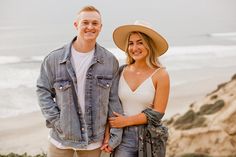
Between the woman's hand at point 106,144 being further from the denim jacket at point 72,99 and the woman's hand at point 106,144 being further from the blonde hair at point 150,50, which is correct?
the blonde hair at point 150,50

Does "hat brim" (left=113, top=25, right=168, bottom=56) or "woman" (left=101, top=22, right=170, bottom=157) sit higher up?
"hat brim" (left=113, top=25, right=168, bottom=56)

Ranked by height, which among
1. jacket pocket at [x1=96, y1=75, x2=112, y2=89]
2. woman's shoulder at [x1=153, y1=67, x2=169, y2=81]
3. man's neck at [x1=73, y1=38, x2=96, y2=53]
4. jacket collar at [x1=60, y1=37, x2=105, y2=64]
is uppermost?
man's neck at [x1=73, y1=38, x2=96, y2=53]

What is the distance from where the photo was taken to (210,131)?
28.6 ft

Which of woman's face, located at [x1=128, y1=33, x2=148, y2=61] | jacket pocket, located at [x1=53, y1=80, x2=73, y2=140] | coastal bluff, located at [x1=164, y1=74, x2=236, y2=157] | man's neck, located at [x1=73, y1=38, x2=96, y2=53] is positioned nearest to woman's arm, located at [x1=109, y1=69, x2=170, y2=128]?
woman's face, located at [x1=128, y1=33, x2=148, y2=61]

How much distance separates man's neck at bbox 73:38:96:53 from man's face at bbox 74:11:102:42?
0.14 ft

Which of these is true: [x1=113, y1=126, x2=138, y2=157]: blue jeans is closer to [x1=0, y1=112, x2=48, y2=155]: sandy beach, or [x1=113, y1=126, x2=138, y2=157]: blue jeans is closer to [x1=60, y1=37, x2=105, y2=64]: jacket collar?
[x1=60, y1=37, x2=105, y2=64]: jacket collar

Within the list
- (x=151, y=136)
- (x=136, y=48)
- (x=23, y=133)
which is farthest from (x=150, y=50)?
(x=23, y=133)

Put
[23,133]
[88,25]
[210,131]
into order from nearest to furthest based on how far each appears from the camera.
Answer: [88,25] < [210,131] < [23,133]

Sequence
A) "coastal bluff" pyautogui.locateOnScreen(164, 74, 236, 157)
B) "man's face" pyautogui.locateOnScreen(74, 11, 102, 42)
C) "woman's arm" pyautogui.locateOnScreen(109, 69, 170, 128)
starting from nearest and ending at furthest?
"man's face" pyautogui.locateOnScreen(74, 11, 102, 42), "woman's arm" pyautogui.locateOnScreen(109, 69, 170, 128), "coastal bluff" pyautogui.locateOnScreen(164, 74, 236, 157)

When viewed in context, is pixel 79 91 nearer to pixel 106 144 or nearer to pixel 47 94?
pixel 47 94

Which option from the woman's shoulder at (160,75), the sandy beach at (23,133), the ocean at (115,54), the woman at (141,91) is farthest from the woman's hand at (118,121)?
the ocean at (115,54)

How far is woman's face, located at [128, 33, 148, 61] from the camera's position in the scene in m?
3.22

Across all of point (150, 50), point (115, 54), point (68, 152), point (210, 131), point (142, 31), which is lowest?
point (210, 131)

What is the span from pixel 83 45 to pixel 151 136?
84 centimetres
